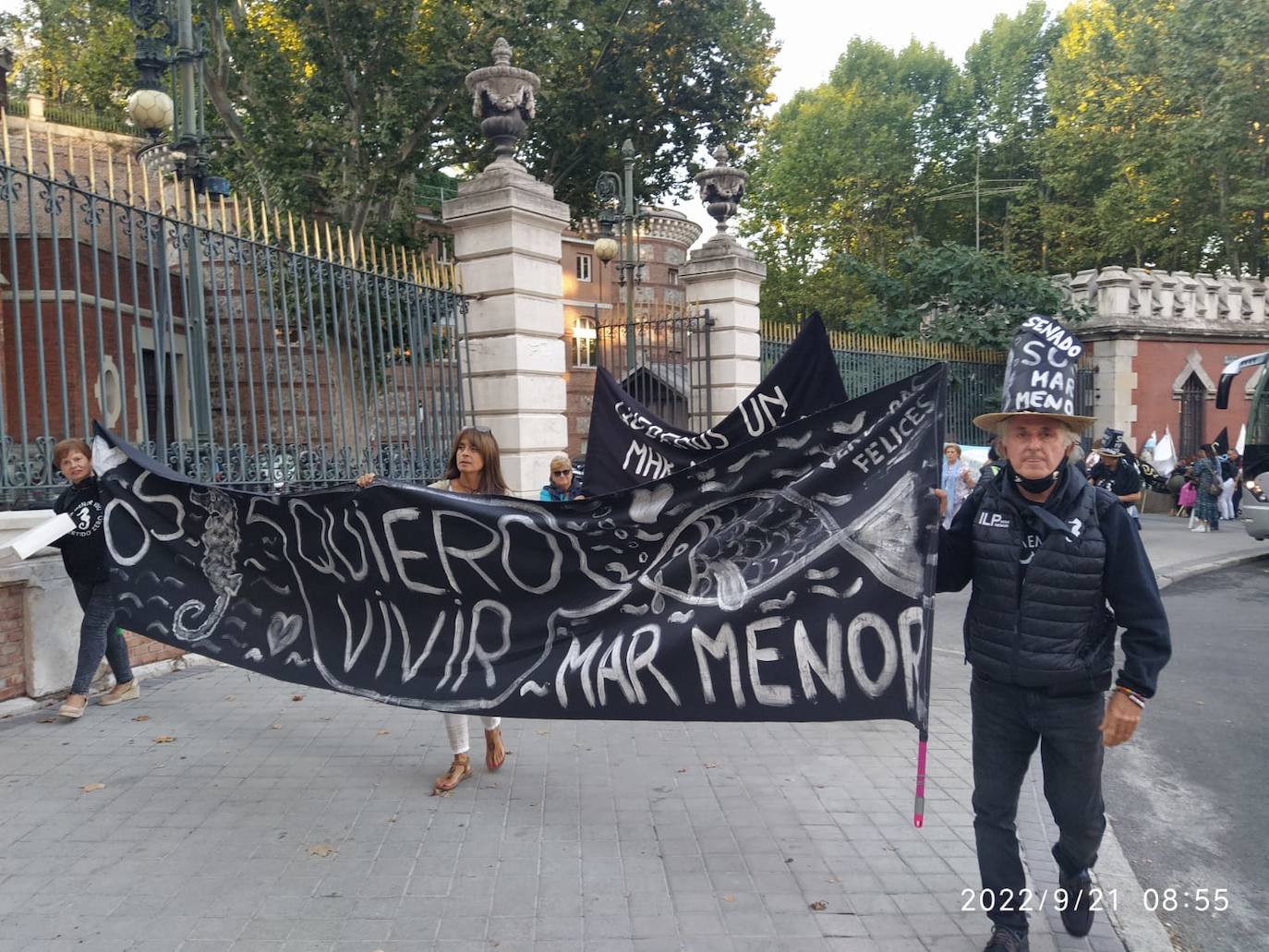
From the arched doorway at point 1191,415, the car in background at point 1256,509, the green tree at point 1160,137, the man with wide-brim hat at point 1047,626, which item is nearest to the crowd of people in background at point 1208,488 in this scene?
the arched doorway at point 1191,415

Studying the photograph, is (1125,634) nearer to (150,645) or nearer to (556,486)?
(556,486)

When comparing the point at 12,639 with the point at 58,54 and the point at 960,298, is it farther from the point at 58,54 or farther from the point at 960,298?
the point at 58,54

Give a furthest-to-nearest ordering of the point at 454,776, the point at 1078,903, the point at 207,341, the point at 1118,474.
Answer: the point at 1118,474 → the point at 207,341 → the point at 454,776 → the point at 1078,903

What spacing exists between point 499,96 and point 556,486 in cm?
465

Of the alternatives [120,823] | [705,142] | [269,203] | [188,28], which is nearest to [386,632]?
[120,823]

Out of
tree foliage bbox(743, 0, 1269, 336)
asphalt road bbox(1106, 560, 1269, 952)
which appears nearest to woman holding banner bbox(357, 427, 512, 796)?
asphalt road bbox(1106, 560, 1269, 952)

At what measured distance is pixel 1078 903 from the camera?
348cm

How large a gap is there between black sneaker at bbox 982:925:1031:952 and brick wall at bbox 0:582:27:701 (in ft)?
20.4

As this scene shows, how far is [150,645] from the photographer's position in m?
7.25

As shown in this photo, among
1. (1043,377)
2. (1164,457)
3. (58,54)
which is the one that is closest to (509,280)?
(1043,377)

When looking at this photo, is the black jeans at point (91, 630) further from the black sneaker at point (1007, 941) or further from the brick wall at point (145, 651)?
the black sneaker at point (1007, 941)

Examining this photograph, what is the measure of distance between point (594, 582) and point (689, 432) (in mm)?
2565

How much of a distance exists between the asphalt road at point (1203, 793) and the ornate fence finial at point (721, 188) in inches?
314

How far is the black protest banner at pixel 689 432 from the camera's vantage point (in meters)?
5.85
